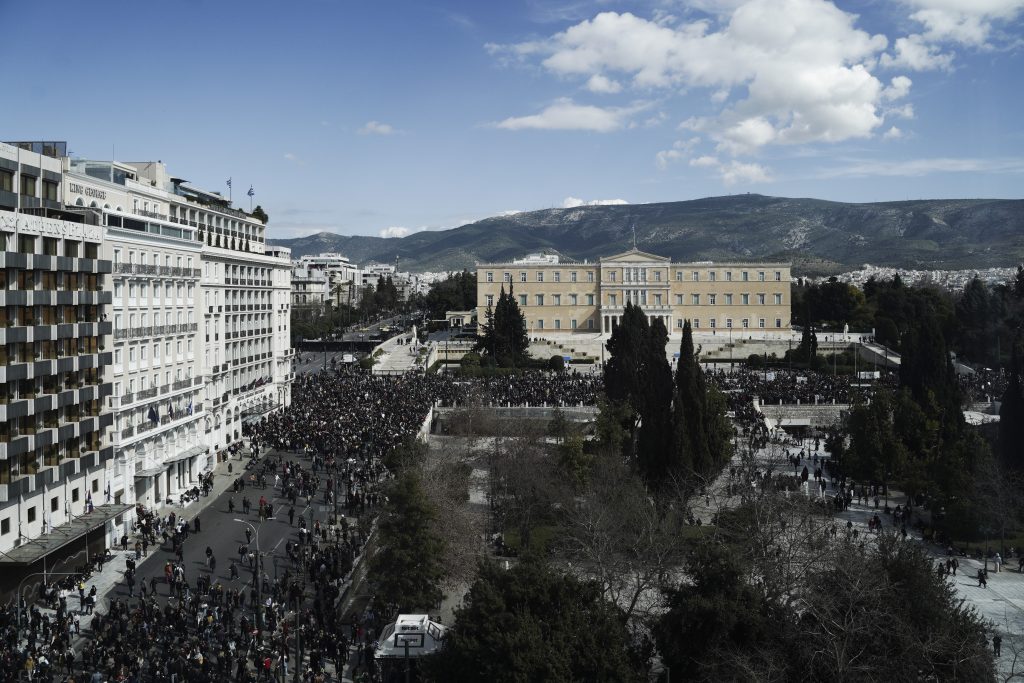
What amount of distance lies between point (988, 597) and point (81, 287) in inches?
1096

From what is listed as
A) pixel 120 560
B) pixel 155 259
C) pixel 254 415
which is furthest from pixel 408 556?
pixel 254 415

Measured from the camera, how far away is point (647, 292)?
89.2 meters

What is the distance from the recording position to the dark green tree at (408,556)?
22.1 metres

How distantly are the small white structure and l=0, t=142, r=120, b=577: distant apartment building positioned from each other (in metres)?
9.94

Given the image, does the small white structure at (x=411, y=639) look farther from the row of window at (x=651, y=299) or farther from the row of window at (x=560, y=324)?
the row of window at (x=560, y=324)

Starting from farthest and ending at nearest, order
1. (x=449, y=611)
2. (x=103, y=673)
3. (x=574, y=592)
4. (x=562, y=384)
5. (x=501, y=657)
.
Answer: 1. (x=562, y=384)
2. (x=449, y=611)
3. (x=103, y=673)
4. (x=574, y=592)
5. (x=501, y=657)

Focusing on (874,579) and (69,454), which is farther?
(69,454)

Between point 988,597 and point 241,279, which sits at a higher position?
point 241,279

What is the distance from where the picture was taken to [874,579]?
17.9 metres

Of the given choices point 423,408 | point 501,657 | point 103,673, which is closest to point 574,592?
point 501,657

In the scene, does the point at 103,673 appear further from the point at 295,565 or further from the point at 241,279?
the point at 241,279

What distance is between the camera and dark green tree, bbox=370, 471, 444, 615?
2214 cm

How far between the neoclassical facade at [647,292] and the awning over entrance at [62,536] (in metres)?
63.3

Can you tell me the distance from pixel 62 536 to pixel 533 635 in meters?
15.4
